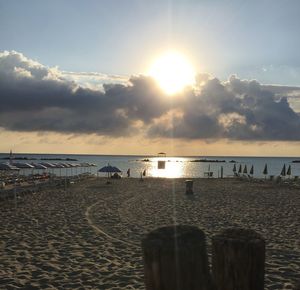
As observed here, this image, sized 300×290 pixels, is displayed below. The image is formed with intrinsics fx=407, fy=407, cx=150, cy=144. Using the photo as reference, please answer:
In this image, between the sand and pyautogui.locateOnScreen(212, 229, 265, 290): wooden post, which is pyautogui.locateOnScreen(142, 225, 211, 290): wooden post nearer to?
pyautogui.locateOnScreen(212, 229, 265, 290): wooden post

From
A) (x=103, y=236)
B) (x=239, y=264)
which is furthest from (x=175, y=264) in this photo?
(x=103, y=236)

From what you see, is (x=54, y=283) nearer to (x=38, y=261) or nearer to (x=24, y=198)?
(x=38, y=261)

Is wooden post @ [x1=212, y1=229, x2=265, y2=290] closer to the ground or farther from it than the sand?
farther from it

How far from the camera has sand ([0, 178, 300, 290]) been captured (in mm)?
7379

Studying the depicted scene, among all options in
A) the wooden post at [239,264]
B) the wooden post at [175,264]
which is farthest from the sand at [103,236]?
the wooden post at [175,264]

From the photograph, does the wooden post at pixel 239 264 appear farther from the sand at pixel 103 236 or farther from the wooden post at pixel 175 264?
the sand at pixel 103 236

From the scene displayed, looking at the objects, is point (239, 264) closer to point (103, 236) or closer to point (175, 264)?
point (175, 264)

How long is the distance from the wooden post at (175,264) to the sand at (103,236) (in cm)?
487

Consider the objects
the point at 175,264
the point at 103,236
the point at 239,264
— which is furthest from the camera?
the point at 103,236

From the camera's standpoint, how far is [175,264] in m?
2.20

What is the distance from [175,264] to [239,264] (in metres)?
0.44

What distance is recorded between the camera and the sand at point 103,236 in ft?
24.2

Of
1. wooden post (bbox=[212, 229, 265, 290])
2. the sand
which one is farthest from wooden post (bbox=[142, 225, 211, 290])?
the sand

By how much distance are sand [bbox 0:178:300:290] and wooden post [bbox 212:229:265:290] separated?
4.67m
